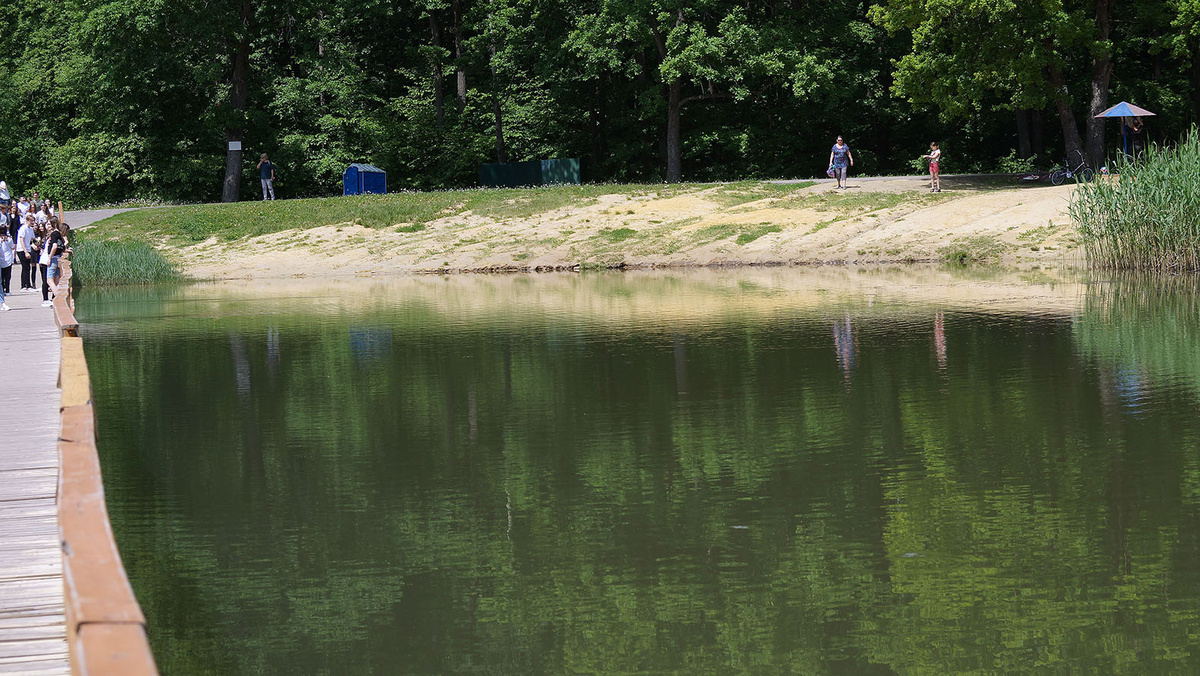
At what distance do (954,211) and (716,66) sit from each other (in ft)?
46.8

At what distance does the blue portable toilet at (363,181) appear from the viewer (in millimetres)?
48594

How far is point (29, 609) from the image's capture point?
23.4 ft

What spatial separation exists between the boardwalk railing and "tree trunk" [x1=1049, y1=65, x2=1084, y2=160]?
35152 millimetres

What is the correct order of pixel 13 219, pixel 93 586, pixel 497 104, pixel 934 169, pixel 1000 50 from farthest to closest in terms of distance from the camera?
pixel 497 104 → pixel 1000 50 → pixel 934 169 → pixel 13 219 → pixel 93 586

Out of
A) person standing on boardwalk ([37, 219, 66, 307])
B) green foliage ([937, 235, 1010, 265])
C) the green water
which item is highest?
person standing on boardwalk ([37, 219, 66, 307])

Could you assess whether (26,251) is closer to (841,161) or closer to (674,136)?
(841,161)

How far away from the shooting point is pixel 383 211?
41156 mm

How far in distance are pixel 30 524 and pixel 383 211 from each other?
32930 mm

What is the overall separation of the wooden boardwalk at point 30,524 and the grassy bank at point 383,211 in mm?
24584

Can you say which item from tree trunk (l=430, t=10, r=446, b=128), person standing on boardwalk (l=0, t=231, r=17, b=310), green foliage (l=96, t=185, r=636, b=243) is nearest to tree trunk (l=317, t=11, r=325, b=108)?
tree trunk (l=430, t=10, r=446, b=128)

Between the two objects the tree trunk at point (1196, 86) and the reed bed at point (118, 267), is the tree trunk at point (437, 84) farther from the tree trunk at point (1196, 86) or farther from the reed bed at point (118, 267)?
the tree trunk at point (1196, 86)

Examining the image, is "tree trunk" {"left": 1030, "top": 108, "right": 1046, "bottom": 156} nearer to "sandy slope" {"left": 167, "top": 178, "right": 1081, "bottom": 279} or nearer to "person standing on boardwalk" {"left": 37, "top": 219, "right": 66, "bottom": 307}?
"sandy slope" {"left": 167, "top": 178, "right": 1081, "bottom": 279}

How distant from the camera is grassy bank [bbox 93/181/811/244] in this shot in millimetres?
40531

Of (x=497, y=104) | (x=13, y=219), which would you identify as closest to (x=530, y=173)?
(x=497, y=104)
